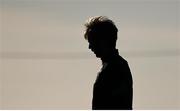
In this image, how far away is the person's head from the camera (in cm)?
202

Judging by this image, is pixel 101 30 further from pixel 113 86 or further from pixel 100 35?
pixel 113 86

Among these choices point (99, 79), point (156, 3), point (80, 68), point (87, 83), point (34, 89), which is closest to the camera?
point (99, 79)

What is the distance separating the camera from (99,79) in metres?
1.96

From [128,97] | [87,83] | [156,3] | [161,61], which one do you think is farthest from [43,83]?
[128,97]

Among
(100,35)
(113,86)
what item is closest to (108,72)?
(113,86)

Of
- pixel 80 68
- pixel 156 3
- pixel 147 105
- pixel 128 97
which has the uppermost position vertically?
pixel 156 3

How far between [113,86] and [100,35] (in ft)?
0.72

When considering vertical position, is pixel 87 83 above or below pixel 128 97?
above

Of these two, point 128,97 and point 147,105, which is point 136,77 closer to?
point 147,105

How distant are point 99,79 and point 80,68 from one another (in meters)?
3.38

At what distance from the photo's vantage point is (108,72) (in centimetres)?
199

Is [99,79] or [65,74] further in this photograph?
[65,74]

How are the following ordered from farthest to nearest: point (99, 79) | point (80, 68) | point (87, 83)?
1. point (80, 68)
2. point (87, 83)
3. point (99, 79)

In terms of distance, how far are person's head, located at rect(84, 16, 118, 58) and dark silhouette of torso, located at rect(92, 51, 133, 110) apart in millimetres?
43
